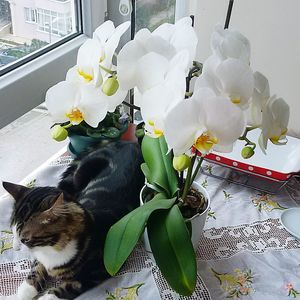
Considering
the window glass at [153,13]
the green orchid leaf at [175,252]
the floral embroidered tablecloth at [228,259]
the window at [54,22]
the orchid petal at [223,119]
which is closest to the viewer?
the orchid petal at [223,119]

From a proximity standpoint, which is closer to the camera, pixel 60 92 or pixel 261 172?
pixel 60 92

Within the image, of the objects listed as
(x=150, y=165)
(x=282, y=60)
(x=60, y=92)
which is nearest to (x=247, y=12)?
(x=282, y=60)

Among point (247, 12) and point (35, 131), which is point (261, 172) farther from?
point (35, 131)

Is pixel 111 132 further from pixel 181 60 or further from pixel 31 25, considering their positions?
pixel 181 60

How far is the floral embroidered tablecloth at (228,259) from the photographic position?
2.24 feet

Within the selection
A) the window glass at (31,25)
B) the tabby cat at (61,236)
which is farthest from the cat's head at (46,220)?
the window glass at (31,25)

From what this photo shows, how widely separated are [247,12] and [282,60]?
0.14 metres

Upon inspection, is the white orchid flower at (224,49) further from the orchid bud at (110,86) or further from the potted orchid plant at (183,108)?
the orchid bud at (110,86)

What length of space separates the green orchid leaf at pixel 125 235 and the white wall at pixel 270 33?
1.83ft

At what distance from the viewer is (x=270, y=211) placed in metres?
0.85

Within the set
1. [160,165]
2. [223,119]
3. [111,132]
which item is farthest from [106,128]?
[223,119]

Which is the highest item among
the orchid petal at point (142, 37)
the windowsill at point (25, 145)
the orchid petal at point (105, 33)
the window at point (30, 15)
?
the orchid petal at point (142, 37)

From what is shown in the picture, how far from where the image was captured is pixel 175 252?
1.95 ft

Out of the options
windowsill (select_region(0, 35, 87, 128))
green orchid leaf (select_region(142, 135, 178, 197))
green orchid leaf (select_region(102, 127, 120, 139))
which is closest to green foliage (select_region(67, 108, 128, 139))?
green orchid leaf (select_region(102, 127, 120, 139))
